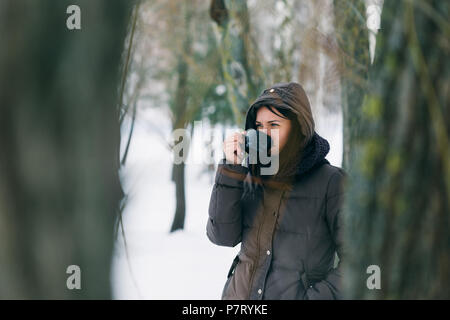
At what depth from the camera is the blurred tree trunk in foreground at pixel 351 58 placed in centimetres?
343

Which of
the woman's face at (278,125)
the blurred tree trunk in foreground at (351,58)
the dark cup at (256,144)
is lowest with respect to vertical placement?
the dark cup at (256,144)

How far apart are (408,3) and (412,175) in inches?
17.8

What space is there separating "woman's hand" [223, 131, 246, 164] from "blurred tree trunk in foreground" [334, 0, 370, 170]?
1.53 m

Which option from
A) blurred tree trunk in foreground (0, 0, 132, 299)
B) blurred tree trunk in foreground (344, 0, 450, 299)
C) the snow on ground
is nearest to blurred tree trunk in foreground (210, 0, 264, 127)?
the snow on ground

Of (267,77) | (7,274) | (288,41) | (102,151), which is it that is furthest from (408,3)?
(288,41)

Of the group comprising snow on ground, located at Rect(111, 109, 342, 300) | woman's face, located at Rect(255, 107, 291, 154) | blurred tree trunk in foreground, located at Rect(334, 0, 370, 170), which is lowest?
snow on ground, located at Rect(111, 109, 342, 300)

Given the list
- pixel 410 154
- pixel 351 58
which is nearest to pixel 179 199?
pixel 351 58

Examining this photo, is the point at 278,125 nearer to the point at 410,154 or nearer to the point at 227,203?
the point at 227,203

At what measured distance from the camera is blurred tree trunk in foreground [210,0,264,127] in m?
4.61

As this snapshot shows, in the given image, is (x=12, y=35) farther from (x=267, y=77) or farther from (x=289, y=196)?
(x=267, y=77)

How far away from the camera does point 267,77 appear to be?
4.94 m

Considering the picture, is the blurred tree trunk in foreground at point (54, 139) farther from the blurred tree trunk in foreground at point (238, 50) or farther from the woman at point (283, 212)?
the blurred tree trunk in foreground at point (238, 50)

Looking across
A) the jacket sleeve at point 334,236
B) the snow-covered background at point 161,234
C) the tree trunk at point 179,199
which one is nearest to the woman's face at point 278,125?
the jacket sleeve at point 334,236

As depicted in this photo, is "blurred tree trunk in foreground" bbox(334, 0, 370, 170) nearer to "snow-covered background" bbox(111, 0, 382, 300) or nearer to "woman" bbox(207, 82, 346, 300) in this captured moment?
"snow-covered background" bbox(111, 0, 382, 300)
